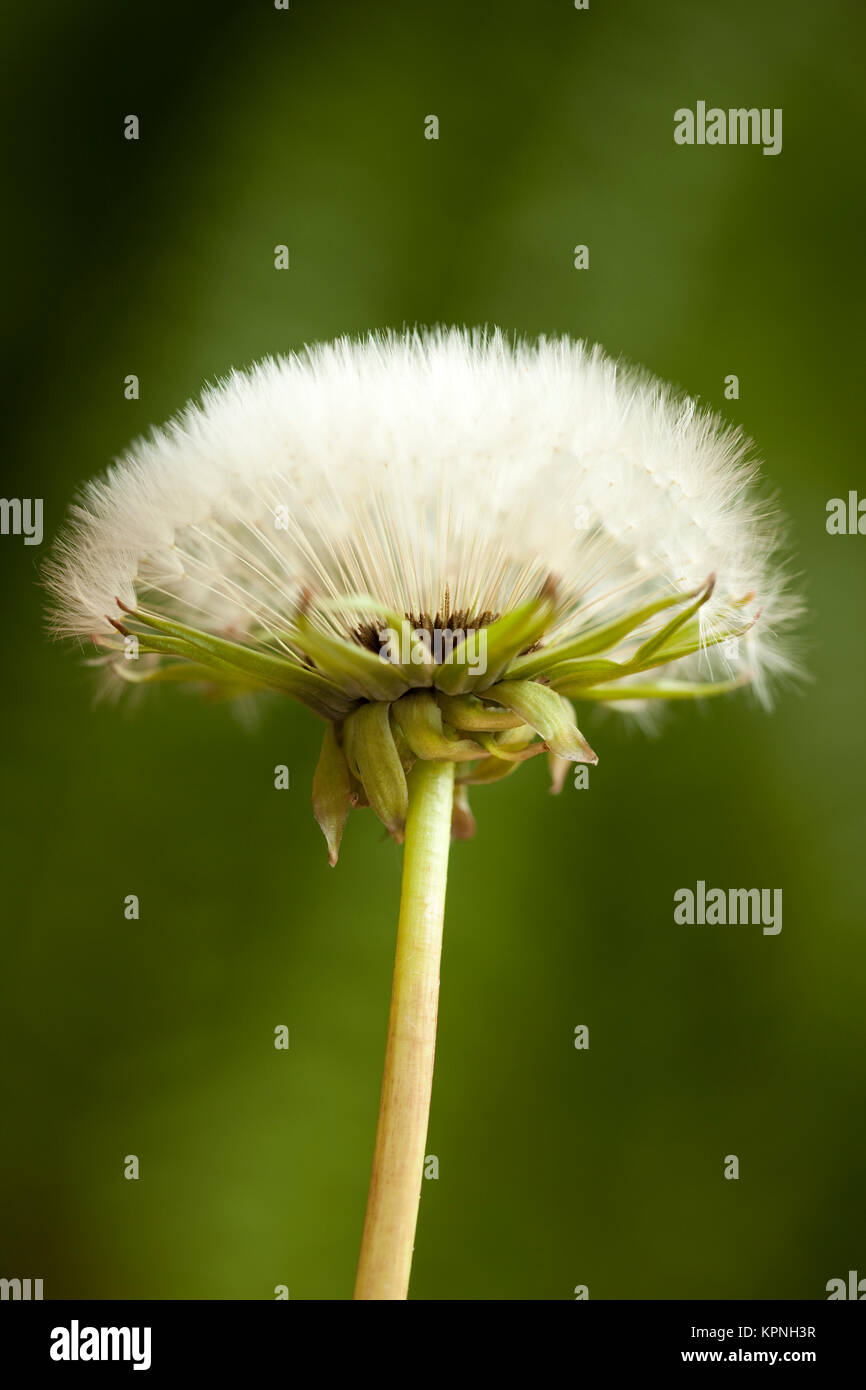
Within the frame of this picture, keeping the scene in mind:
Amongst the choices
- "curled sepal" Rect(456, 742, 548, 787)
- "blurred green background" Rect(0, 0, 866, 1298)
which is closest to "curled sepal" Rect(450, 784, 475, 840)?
"curled sepal" Rect(456, 742, 548, 787)

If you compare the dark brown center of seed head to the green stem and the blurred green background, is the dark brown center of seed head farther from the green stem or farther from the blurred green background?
the blurred green background

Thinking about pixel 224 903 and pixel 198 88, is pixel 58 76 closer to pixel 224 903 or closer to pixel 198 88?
pixel 198 88

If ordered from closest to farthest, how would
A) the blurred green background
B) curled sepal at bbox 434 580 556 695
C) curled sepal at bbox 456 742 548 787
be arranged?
curled sepal at bbox 434 580 556 695 < curled sepal at bbox 456 742 548 787 < the blurred green background

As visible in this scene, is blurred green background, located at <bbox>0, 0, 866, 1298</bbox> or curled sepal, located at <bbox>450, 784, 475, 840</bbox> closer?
curled sepal, located at <bbox>450, 784, 475, 840</bbox>

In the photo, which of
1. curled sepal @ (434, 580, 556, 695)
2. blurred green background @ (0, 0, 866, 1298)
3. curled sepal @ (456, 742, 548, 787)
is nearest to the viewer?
curled sepal @ (434, 580, 556, 695)

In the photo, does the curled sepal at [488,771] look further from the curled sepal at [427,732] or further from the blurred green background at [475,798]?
the blurred green background at [475,798]

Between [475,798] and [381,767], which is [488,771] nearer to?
[381,767]
